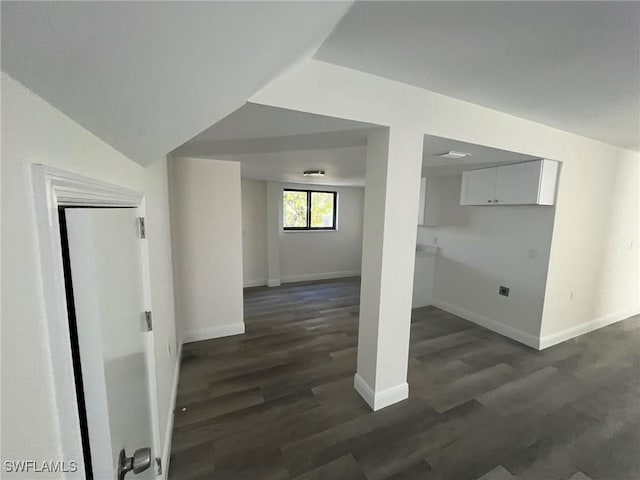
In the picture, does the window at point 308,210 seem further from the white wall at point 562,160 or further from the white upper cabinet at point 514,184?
the white wall at point 562,160

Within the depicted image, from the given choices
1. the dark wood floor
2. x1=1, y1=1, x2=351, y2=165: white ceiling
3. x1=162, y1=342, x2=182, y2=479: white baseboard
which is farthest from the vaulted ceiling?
the dark wood floor

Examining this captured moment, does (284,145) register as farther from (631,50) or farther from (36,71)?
(631,50)

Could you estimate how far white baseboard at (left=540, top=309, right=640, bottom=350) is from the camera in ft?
10.4

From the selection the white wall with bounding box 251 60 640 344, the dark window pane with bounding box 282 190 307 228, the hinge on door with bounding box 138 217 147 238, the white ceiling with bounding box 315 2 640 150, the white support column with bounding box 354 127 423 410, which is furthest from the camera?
the dark window pane with bounding box 282 190 307 228

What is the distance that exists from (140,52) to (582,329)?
5.13m

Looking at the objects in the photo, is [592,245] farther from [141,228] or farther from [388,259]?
[141,228]

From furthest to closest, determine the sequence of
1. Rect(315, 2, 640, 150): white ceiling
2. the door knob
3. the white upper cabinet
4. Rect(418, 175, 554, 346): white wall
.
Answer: Rect(418, 175, 554, 346): white wall < the white upper cabinet < Rect(315, 2, 640, 150): white ceiling < the door knob

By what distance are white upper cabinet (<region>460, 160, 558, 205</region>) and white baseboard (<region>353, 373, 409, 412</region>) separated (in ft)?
7.82

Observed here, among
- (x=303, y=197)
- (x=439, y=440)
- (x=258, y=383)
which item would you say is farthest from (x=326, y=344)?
(x=303, y=197)

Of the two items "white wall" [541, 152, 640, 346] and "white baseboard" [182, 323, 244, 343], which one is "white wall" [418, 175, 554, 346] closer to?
"white wall" [541, 152, 640, 346]

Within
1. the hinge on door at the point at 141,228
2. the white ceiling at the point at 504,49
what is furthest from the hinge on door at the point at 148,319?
the white ceiling at the point at 504,49

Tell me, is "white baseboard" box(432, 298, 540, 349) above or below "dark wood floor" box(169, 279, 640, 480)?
above

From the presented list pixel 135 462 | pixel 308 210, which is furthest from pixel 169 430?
pixel 308 210

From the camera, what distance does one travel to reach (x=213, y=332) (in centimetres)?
315
